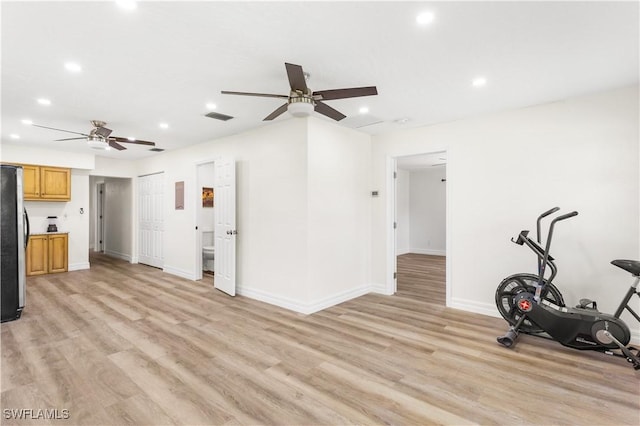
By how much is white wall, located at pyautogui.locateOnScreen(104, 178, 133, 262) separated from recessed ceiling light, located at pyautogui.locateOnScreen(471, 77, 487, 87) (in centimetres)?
816

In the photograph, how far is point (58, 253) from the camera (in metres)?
6.88

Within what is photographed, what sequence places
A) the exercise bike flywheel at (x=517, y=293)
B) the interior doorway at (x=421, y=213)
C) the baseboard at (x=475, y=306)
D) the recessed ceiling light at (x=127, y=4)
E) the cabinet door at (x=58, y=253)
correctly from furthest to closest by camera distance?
the interior doorway at (x=421, y=213)
the cabinet door at (x=58, y=253)
the baseboard at (x=475, y=306)
the exercise bike flywheel at (x=517, y=293)
the recessed ceiling light at (x=127, y=4)

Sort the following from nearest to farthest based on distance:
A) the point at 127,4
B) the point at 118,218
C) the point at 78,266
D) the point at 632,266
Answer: the point at 127,4
the point at 632,266
the point at 78,266
the point at 118,218

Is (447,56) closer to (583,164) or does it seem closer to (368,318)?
(583,164)

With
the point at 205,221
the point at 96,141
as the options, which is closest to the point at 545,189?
the point at 96,141

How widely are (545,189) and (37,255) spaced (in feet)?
29.9

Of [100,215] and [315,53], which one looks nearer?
[315,53]

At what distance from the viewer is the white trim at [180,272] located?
6143 mm

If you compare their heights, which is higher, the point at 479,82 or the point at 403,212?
the point at 479,82

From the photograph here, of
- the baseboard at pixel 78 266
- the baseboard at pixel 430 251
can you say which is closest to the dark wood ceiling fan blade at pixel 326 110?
the baseboard at pixel 78 266

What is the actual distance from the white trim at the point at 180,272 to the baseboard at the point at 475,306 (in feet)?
15.2

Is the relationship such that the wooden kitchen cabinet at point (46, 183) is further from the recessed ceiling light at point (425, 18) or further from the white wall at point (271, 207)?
the recessed ceiling light at point (425, 18)

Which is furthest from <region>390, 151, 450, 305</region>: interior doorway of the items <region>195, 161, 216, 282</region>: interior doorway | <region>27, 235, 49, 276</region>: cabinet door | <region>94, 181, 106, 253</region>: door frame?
<region>94, 181, 106, 253</region>: door frame

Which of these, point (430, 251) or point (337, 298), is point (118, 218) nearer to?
point (337, 298)
